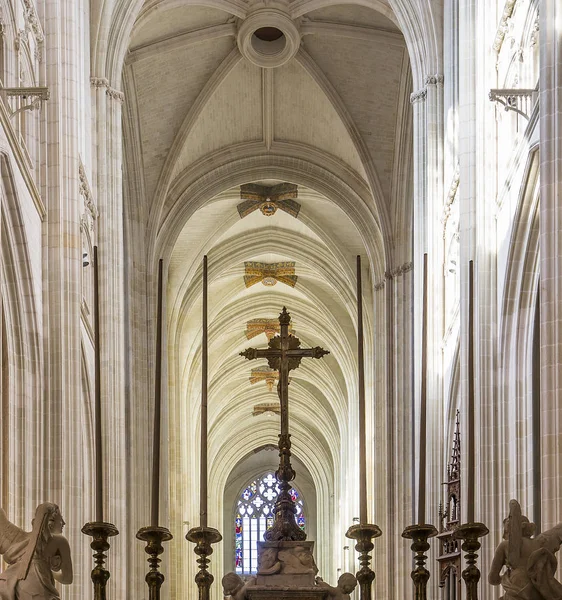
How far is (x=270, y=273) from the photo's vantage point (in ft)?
117

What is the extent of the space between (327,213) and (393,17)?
9.77m

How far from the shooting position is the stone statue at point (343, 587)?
8.24 metres

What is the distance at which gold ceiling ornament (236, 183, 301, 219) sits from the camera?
30.7 metres

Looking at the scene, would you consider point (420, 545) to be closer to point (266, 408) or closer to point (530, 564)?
point (530, 564)

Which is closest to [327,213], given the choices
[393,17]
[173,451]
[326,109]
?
[326,109]

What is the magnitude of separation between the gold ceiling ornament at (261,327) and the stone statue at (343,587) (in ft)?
98.3

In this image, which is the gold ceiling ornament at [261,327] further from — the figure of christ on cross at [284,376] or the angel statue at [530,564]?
the angel statue at [530,564]

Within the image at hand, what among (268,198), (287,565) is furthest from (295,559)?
(268,198)

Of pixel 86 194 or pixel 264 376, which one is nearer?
pixel 86 194

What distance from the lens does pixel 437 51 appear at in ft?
65.8

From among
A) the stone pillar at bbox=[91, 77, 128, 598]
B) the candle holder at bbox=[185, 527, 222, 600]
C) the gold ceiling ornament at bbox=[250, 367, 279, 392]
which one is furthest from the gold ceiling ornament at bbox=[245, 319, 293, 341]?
the candle holder at bbox=[185, 527, 222, 600]

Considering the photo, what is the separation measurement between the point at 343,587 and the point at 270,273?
27.5 metres

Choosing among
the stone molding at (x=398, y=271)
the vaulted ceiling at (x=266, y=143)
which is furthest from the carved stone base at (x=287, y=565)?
the stone molding at (x=398, y=271)

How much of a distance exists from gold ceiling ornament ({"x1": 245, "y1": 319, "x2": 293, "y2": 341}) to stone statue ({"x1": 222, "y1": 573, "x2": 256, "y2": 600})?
29690 millimetres
